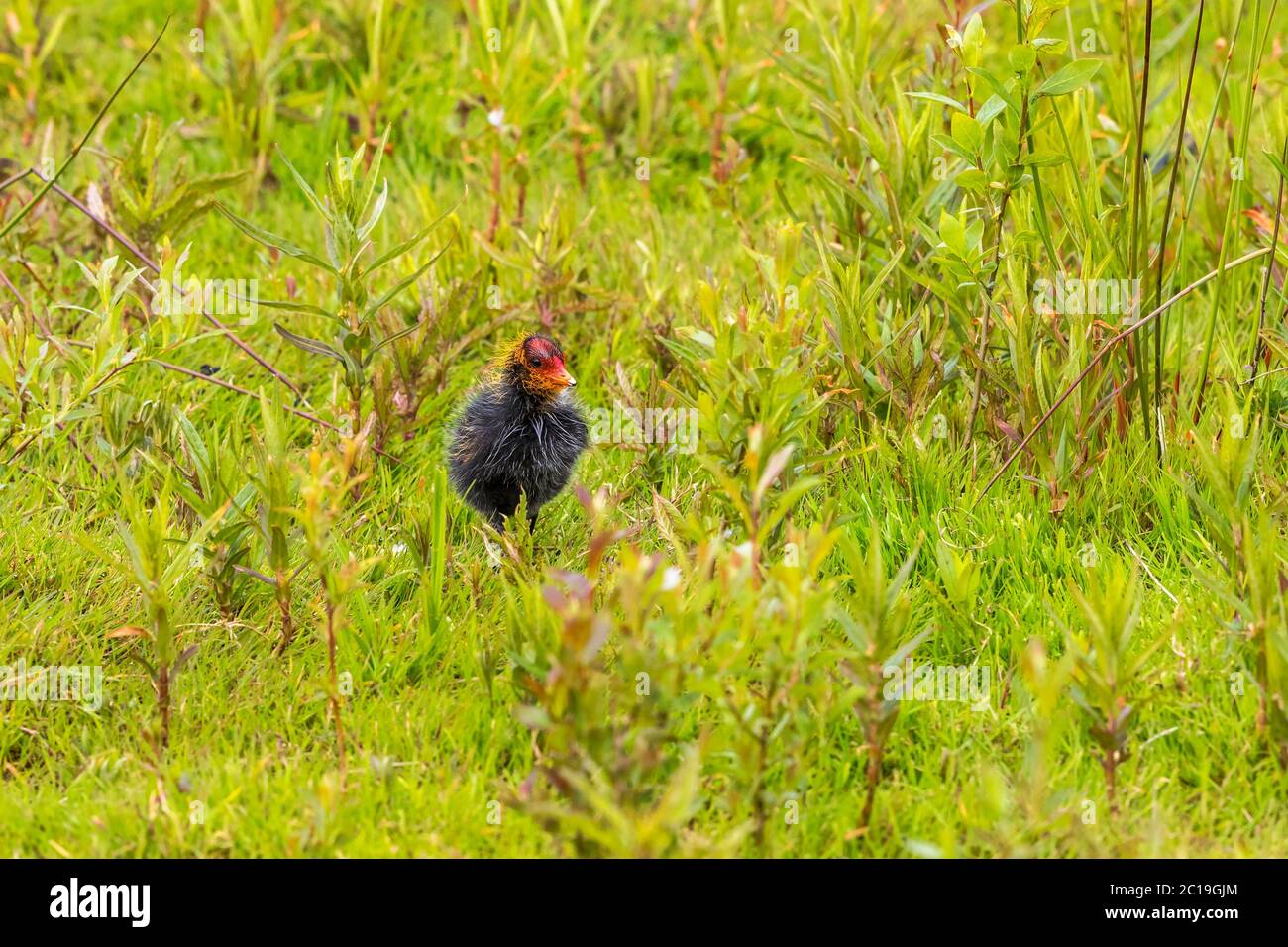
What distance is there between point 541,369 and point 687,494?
0.62 metres

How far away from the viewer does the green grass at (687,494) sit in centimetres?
330

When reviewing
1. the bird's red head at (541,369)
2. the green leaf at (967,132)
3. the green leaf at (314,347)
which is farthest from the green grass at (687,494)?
the bird's red head at (541,369)

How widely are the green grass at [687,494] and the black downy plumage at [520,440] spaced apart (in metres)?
0.15

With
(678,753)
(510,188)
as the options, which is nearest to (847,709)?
(678,753)

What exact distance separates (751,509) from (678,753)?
0.69m

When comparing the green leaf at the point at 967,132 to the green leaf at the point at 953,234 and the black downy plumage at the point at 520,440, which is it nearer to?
the green leaf at the point at 953,234

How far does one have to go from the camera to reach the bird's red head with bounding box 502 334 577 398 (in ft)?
15.0

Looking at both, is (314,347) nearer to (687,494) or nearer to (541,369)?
(541,369)

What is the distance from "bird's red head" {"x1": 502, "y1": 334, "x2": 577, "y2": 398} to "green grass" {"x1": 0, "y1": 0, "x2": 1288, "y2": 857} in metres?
0.35

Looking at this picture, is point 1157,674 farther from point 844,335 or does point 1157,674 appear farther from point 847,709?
point 844,335

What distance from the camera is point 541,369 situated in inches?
181

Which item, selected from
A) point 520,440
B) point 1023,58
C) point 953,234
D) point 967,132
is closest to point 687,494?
point 520,440

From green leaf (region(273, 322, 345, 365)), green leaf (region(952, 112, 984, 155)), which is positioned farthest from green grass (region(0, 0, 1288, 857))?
green leaf (region(273, 322, 345, 365))
